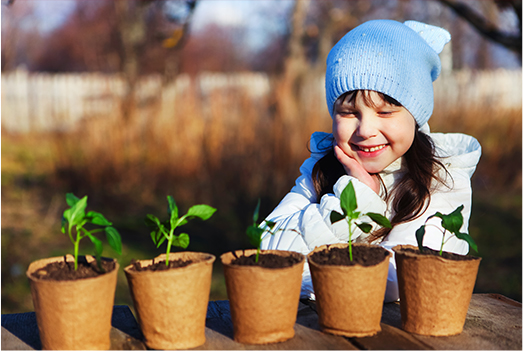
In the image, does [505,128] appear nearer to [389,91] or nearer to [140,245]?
[140,245]

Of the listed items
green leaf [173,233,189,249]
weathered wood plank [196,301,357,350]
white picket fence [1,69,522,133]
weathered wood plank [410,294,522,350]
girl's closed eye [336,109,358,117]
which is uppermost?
white picket fence [1,69,522,133]

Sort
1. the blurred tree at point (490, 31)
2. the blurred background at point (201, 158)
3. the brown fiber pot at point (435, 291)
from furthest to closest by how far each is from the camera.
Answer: the blurred background at point (201, 158) → the blurred tree at point (490, 31) → the brown fiber pot at point (435, 291)

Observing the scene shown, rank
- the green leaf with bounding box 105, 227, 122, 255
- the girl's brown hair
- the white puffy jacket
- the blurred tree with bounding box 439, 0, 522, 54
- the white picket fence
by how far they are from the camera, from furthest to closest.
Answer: the white picket fence
the blurred tree with bounding box 439, 0, 522, 54
the girl's brown hair
the white puffy jacket
the green leaf with bounding box 105, 227, 122, 255

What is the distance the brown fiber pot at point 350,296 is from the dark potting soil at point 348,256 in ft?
0.06

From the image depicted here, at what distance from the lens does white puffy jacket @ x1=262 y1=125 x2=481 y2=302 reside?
1.39 meters

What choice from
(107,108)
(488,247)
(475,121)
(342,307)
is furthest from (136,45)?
(342,307)

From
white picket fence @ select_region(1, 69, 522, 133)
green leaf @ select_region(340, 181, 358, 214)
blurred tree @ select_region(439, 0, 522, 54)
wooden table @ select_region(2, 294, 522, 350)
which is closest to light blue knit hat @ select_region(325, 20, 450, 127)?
green leaf @ select_region(340, 181, 358, 214)

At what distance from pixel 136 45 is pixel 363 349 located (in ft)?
25.0

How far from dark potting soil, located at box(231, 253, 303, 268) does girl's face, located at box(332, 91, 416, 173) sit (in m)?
0.58

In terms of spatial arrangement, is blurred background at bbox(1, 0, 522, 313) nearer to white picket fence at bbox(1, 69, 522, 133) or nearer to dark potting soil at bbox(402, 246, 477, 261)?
white picket fence at bbox(1, 69, 522, 133)

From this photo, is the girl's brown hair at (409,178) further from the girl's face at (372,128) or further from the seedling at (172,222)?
the seedling at (172,222)

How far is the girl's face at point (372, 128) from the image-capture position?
4.93 ft

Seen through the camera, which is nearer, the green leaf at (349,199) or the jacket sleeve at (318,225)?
the green leaf at (349,199)

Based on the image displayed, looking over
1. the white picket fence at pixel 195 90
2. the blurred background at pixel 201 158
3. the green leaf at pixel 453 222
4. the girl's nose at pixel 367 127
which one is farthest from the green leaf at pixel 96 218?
the white picket fence at pixel 195 90
